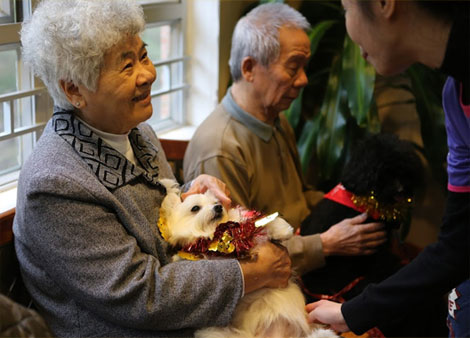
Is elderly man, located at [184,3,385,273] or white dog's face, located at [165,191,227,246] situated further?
elderly man, located at [184,3,385,273]

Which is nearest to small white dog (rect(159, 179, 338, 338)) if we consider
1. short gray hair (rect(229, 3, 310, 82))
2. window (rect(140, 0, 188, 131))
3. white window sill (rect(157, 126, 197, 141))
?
short gray hair (rect(229, 3, 310, 82))

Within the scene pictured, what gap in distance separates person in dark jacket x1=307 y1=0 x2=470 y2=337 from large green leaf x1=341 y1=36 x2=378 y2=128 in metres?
1.25

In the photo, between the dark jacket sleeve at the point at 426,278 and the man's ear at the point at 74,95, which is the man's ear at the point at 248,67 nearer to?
the man's ear at the point at 74,95

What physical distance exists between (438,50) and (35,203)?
0.96 meters

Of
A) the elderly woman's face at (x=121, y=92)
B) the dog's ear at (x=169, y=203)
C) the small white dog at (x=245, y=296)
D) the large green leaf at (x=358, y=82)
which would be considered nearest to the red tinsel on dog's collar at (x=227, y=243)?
the small white dog at (x=245, y=296)

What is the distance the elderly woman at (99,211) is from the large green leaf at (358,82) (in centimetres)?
123

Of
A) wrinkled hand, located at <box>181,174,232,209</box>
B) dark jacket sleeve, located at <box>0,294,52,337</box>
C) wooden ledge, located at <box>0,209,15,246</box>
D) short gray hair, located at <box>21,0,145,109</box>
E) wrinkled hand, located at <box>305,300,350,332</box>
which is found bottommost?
wrinkled hand, located at <box>305,300,350,332</box>

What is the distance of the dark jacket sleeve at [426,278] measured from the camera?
50.9 inches

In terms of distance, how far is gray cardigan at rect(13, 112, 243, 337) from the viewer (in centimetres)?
133

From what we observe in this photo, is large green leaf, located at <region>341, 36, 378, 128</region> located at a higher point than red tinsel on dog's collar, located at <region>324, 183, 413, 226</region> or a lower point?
higher

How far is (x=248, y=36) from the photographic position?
2195 millimetres

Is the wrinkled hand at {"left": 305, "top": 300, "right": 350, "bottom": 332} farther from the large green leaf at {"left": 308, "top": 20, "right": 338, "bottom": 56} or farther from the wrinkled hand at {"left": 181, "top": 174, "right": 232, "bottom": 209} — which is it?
the large green leaf at {"left": 308, "top": 20, "right": 338, "bottom": 56}

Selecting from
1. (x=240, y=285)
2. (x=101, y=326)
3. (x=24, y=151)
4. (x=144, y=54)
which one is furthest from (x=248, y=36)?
(x=101, y=326)

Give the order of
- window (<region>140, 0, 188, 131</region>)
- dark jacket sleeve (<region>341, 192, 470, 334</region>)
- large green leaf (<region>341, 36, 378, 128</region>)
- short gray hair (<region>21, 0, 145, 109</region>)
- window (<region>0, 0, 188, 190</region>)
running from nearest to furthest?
dark jacket sleeve (<region>341, 192, 470, 334</region>)
short gray hair (<region>21, 0, 145, 109</region>)
window (<region>0, 0, 188, 190</region>)
large green leaf (<region>341, 36, 378, 128</region>)
window (<region>140, 0, 188, 131</region>)
